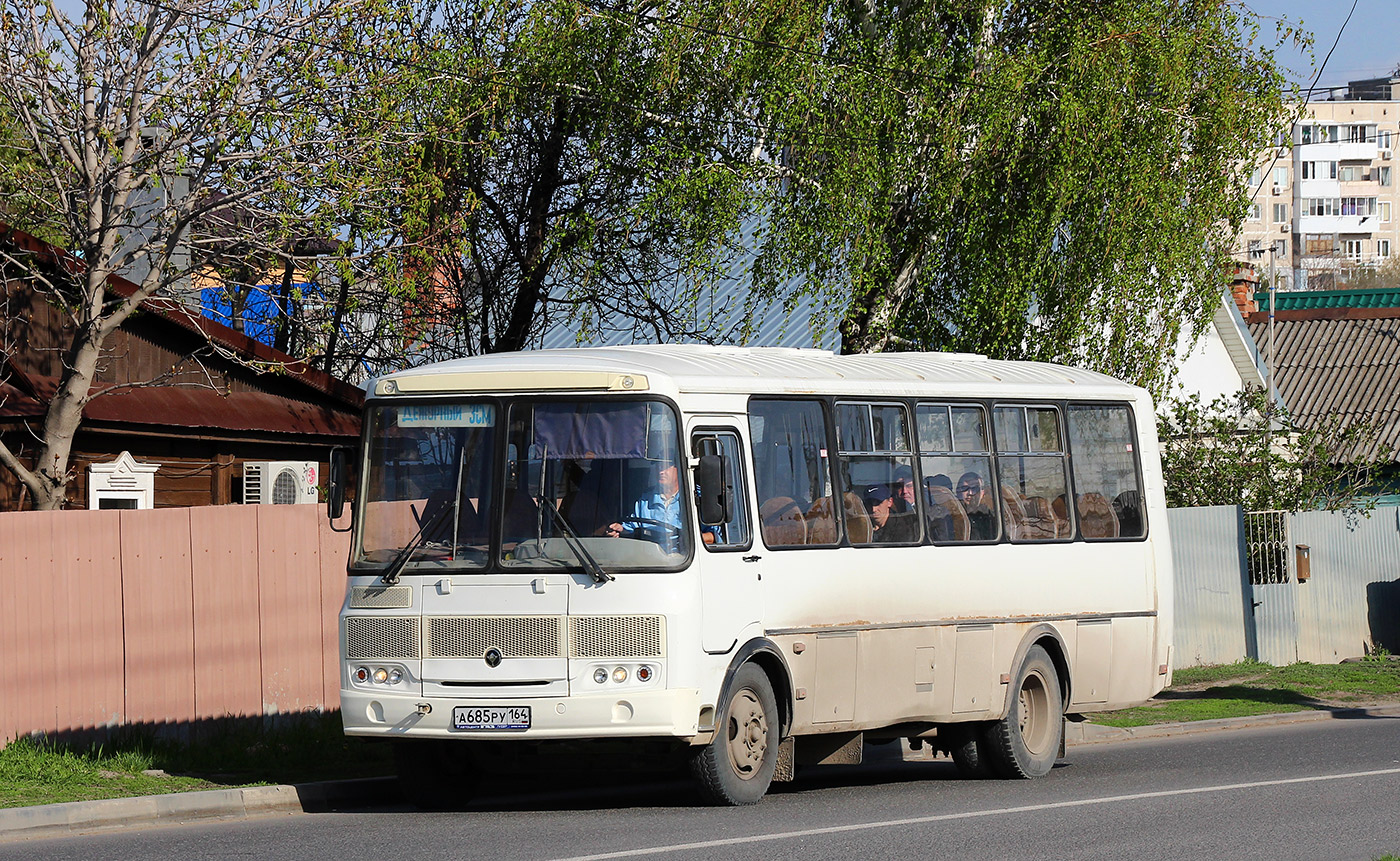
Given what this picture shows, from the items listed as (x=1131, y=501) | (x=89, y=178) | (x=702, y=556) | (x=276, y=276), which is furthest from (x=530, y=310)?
(x=702, y=556)

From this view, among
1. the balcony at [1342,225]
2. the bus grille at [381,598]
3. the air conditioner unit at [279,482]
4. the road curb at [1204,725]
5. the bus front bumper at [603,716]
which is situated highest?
the balcony at [1342,225]

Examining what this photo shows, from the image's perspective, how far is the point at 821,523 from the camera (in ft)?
41.0

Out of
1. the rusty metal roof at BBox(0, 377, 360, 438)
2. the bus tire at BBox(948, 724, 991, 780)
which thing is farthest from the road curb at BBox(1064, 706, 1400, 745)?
the rusty metal roof at BBox(0, 377, 360, 438)

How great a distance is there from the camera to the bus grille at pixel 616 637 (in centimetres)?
1089

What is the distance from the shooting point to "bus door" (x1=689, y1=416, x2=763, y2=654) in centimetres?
1123

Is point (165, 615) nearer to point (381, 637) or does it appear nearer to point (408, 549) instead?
point (381, 637)

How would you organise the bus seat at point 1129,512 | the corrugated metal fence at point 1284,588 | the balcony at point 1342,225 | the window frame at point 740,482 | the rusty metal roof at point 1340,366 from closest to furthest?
the window frame at point 740,482 → the bus seat at point 1129,512 → the corrugated metal fence at point 1284,588 → the rusty metal roof at point 1340,366 → the balcony at point 1342,225

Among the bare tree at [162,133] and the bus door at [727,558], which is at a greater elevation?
the bare tree at [162,133]

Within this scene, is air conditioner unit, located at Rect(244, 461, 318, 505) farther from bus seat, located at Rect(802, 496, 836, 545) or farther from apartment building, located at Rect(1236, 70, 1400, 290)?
A: apartment building, located at Rect(1236, 70, 1400, 290)

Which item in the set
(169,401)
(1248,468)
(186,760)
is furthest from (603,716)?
(1248,468)

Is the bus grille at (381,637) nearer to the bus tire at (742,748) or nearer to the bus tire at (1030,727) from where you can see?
the bus tire at (742,748)

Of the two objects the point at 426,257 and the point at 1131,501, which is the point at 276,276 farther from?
the point at 1131,501

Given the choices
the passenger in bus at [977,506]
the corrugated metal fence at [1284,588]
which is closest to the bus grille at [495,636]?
the passenger in bus at [977,506]

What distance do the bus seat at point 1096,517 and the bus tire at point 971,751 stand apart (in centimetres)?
196
